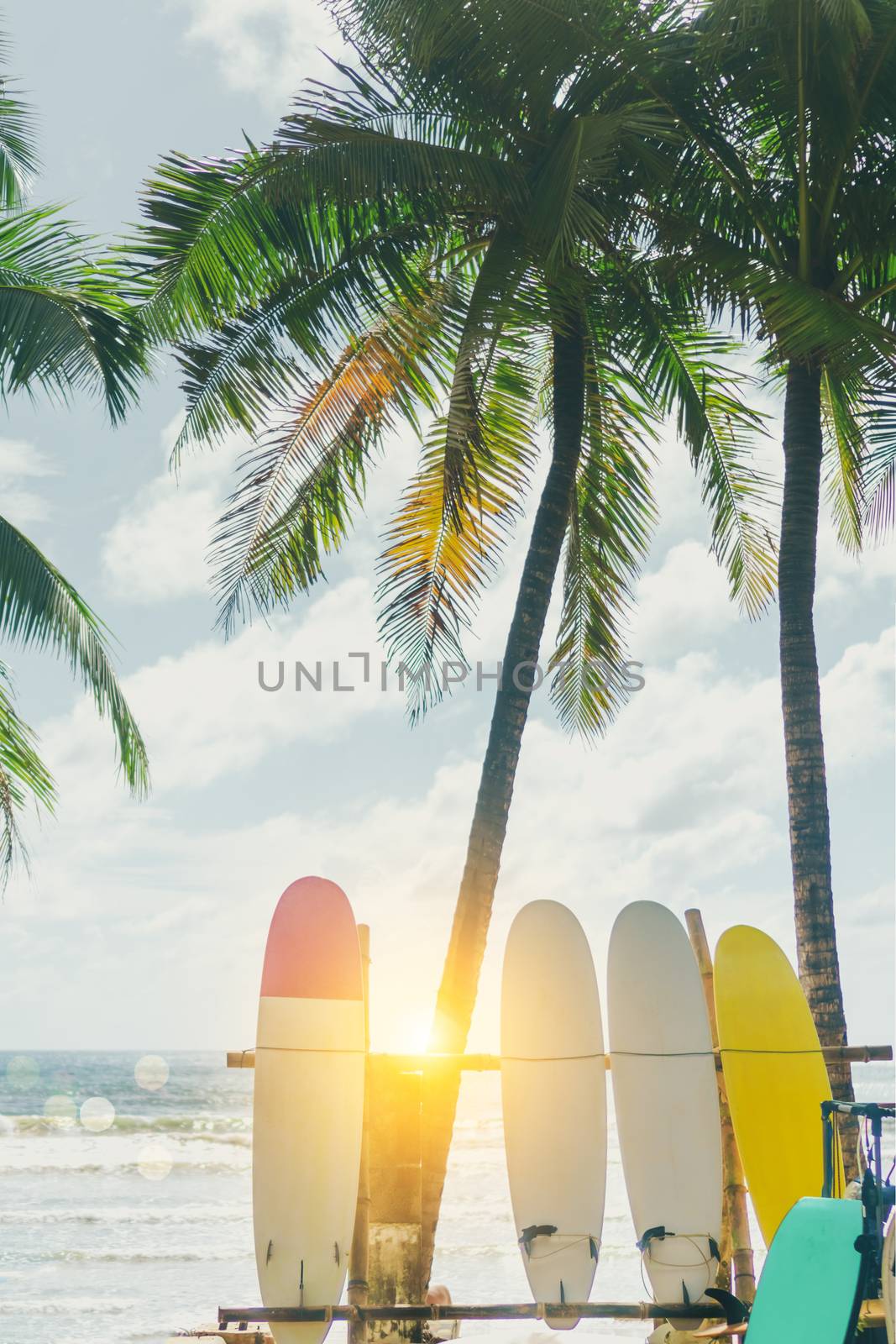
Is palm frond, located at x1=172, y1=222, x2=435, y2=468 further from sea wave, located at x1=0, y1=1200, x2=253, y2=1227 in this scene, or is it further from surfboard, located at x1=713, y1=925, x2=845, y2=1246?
sea wave, located at x1=0, y1=1200, x2=253, y2=1227

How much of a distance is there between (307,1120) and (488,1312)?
1038 mm

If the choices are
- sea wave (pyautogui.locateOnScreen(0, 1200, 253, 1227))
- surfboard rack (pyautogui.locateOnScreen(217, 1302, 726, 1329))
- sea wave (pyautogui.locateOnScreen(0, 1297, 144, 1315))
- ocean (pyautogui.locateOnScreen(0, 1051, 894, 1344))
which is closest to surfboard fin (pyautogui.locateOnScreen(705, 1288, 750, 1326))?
surfboard rack (pyautogui.locateOnScreen(217, 1302, 726, 1329))

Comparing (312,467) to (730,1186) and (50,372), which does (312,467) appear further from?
(730,1186)

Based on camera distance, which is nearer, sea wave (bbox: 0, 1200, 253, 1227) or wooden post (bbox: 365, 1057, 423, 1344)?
wooden post (bbox: 365, 1057, 423, 1344)

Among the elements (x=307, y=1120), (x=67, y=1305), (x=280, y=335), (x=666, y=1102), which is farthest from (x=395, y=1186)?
(x=67, y=1305)

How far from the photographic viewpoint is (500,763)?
21.4ft

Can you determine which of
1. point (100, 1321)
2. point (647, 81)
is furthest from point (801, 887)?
point (100, 1321)

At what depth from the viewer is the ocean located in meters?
11.5

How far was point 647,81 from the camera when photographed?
246 inches

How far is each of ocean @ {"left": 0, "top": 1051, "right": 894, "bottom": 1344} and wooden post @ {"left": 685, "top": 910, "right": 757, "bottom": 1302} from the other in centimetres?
62

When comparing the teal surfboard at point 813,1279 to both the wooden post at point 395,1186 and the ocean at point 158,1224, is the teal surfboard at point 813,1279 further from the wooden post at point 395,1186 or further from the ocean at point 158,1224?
the wooden post at point 395,1186

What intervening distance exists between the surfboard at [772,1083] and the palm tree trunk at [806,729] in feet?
1.44

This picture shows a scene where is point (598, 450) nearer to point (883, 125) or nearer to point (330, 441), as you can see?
point (330, 441)

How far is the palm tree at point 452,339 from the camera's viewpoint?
20.1 feet
